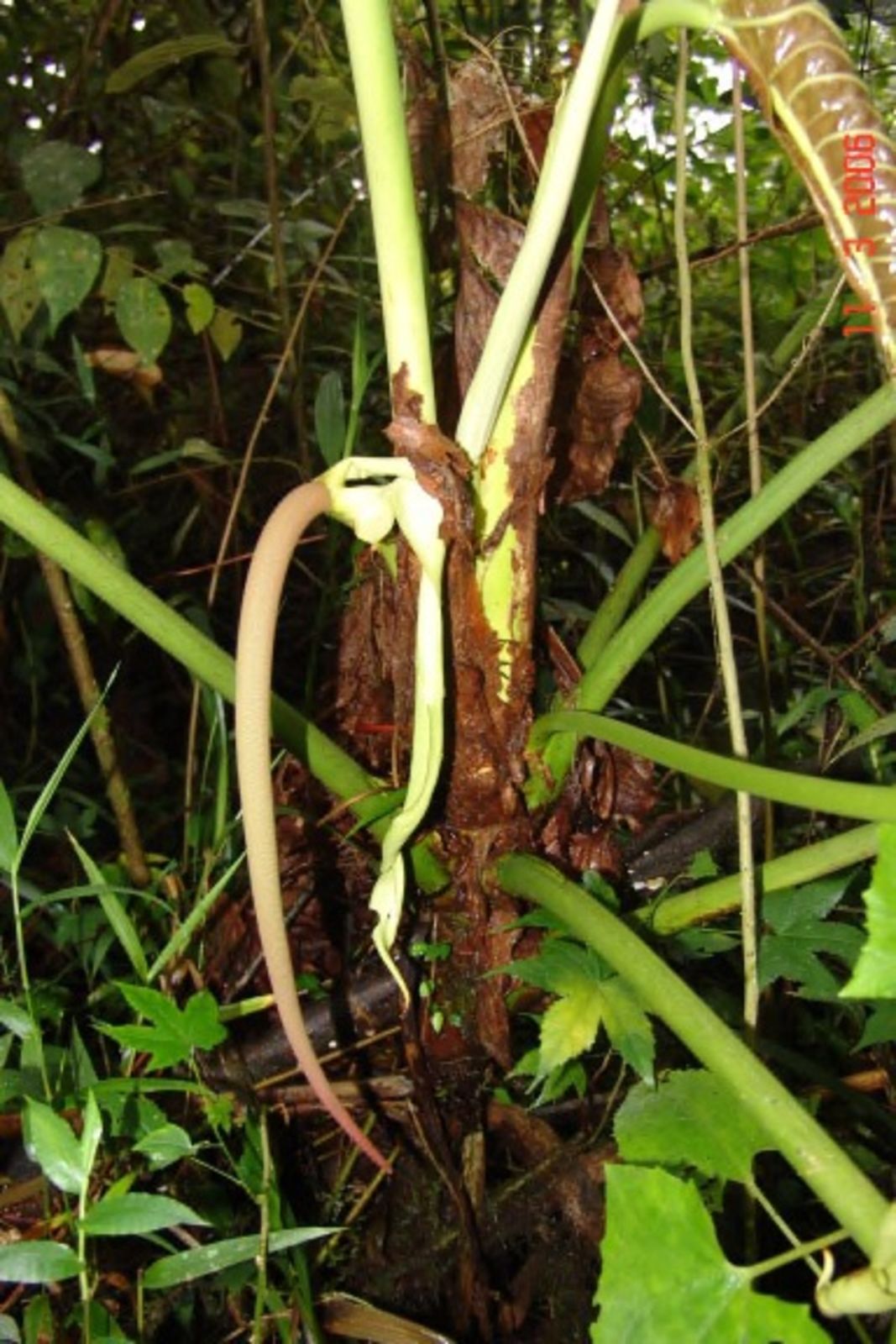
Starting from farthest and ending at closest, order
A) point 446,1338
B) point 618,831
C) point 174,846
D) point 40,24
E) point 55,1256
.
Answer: point 40,24 < point 174,846 < point 618,831 < point 446,1338 < point 55,1256

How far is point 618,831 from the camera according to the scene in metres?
0.98

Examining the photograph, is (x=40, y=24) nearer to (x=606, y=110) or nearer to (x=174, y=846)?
(x=174, y=846)

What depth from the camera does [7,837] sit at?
2.22 feet

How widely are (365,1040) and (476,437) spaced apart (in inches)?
16.0

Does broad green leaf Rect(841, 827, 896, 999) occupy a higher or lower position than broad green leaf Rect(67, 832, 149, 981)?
higher

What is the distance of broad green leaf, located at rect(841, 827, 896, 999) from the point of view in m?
0.41

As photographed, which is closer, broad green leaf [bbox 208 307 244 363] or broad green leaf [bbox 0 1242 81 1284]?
broad green leaf [bbox 0 1242 81 1284]

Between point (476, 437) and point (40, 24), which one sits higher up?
point (40, 24)

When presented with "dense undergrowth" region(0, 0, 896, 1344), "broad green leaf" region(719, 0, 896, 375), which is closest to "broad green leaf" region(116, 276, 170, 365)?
"dense undergrowth" region(0, 0, 896, 1344)

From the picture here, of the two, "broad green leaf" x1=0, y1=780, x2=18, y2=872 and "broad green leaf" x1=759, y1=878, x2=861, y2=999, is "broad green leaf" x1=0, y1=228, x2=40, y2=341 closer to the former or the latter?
"broad green leaf" x1=0, y1=780, x2=18, y2=872

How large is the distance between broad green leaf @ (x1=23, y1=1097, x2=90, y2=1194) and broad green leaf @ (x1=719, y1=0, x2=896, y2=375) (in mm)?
506

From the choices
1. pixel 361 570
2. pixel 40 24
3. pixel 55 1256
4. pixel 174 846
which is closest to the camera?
pixel 55 1256

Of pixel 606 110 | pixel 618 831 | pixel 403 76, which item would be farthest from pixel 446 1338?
pixel 403 76

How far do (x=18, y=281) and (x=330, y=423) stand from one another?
0.95ft
